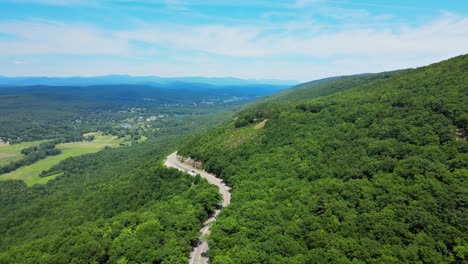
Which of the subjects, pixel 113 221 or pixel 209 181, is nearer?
pixel 113 221

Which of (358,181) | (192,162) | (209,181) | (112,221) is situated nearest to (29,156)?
(192,162)

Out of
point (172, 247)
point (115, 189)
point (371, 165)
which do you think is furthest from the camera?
point (115, 189)

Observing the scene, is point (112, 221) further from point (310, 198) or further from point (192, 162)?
point (310, 198)

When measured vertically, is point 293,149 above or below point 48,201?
above

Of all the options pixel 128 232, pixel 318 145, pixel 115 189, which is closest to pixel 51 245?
pixel 128 232

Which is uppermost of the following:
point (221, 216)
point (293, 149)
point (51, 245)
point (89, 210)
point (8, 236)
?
point (293, 149)

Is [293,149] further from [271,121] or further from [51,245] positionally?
[51,245]

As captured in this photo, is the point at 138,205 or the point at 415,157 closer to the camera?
the point at 415,157
